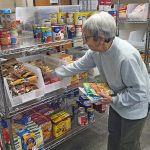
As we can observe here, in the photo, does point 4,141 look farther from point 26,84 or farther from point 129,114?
point 129,114

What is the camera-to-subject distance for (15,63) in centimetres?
163

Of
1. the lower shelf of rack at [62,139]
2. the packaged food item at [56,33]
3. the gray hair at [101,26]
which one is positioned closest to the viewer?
the gray hair at [101,26]

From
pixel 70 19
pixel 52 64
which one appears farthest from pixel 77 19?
pixel 52 64

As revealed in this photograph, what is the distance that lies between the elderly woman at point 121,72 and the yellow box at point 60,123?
19.4 inches

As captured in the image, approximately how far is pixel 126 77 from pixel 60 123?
0.82 metres

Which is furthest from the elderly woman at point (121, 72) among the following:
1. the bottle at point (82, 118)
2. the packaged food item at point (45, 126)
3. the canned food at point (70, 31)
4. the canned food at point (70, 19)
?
the packaged food item at point (45, 126)

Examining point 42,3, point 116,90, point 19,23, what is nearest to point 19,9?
point 19,23

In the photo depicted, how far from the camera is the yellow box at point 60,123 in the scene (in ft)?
5.95

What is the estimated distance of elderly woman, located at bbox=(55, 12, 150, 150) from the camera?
1.17 m

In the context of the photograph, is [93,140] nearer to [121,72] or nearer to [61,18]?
[121,72]

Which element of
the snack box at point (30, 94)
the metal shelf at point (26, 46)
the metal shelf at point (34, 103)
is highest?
the metal shelf at point (26, 46)

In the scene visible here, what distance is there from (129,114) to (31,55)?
986 mm

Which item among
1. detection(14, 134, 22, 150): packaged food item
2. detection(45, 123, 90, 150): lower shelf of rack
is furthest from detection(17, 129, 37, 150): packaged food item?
detection(45, 123, 90, 150): lower shelf of rack

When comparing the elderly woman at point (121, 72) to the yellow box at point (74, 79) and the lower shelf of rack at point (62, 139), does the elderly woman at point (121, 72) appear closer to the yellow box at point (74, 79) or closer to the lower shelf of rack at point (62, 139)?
the yellow box at point (74, 79)
